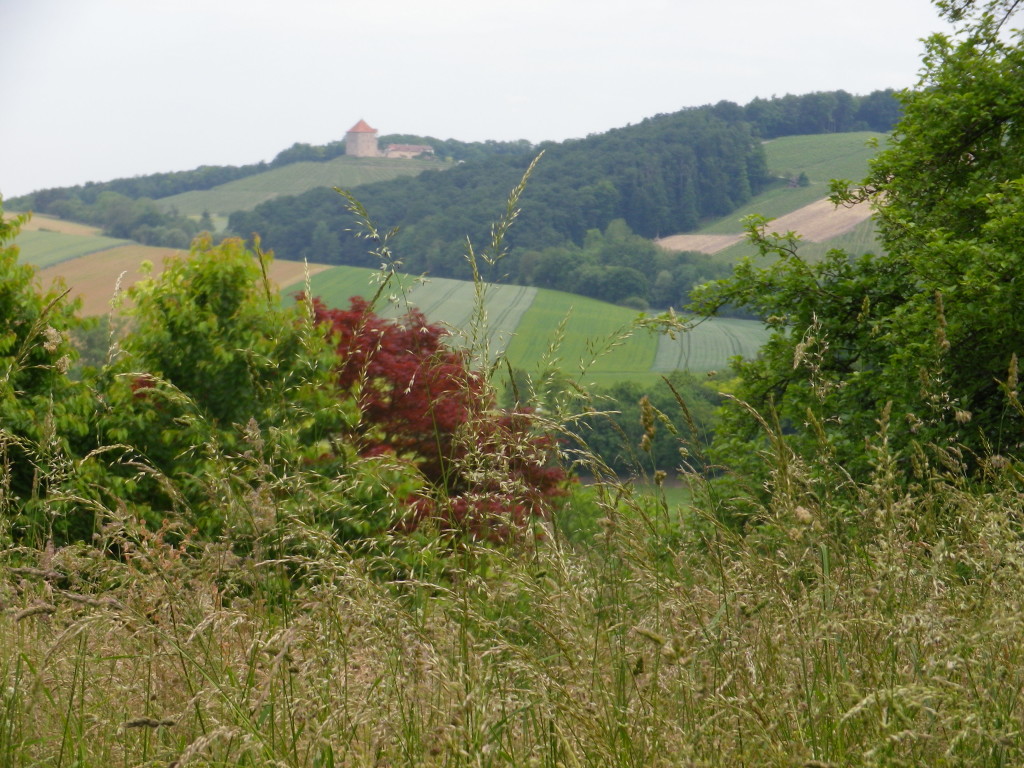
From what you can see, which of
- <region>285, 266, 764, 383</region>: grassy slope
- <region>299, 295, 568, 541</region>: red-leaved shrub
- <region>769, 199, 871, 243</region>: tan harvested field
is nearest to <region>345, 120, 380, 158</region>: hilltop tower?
<region>285, 266, 764, 383</region>: grassy slope

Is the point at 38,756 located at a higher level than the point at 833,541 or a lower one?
lower

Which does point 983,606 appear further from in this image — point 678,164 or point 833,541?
point 678,164

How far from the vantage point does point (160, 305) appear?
8867 mm

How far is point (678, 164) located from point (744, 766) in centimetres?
5985

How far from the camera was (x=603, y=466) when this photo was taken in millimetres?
2092

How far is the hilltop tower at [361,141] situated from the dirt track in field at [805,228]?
130ft

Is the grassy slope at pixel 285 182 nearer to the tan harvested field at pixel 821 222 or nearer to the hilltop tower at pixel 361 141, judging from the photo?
the hilltop tower at pixel 361 141

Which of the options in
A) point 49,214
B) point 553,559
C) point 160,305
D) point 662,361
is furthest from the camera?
point 49,214

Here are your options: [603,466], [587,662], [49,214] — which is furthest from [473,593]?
[49,214]

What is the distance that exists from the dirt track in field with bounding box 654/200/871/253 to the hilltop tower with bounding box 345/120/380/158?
3970cm

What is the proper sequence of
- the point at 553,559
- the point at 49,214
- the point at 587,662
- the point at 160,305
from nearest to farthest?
the point at 587,662, the point at 553,559, the point at 160,305, the point at 49,214

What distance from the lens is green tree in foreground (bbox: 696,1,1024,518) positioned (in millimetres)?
8531

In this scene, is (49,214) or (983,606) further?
(49,214)

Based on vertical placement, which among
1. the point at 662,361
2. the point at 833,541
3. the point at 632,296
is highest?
the point at 833,541
